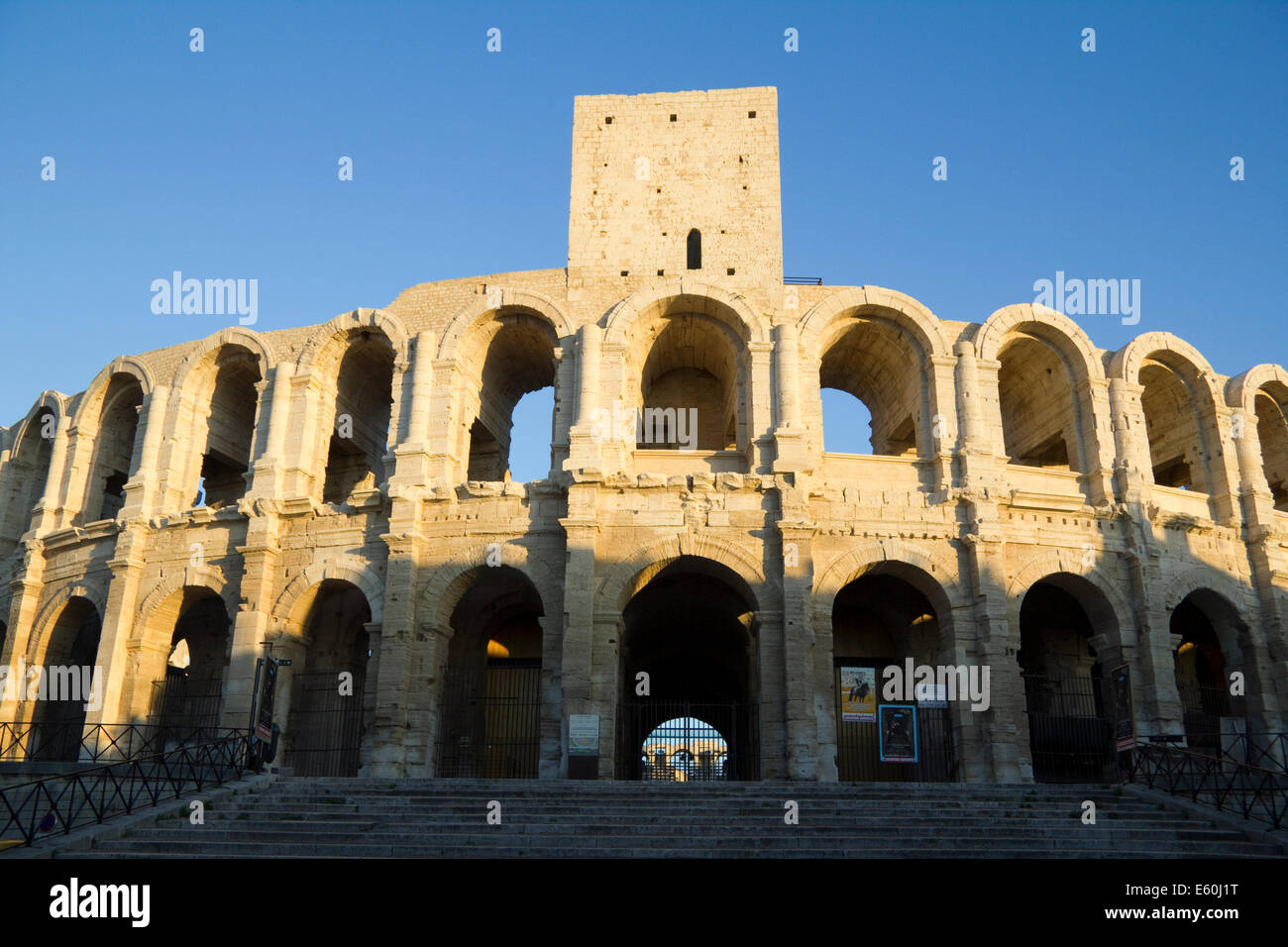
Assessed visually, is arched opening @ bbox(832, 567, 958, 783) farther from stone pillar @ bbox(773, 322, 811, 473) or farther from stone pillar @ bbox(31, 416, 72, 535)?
stone pillar @ bbox(31, 416, 72, 535)

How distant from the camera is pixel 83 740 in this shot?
1938cm

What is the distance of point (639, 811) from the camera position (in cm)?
1361

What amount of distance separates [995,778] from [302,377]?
15.9 metres

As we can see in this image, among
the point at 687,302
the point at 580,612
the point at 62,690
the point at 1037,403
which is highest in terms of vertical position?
the point at 687,302

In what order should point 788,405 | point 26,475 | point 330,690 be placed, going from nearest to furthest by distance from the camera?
1. point 788,405
2. point 330,690
3. point 26,475

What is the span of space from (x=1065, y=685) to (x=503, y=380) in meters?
14.4

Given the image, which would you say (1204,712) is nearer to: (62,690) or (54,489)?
(62,690)

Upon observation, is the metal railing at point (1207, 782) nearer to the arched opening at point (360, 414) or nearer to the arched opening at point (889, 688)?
the arched opening at point (889, 688)

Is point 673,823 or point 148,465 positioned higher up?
point 148,465

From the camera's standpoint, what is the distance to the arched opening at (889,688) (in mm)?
19531

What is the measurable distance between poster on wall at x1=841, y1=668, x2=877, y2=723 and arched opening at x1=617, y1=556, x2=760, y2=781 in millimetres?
2007

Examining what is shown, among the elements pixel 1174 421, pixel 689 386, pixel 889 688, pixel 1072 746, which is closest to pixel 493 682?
pixel 689 386

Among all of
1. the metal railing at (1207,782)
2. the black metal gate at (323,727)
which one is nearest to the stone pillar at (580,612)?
the black metal gate at (323,727)
